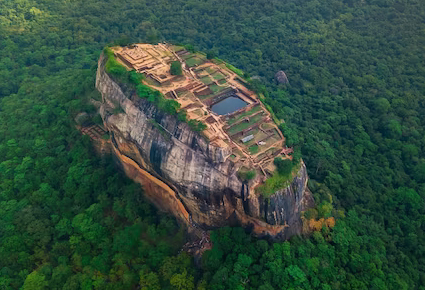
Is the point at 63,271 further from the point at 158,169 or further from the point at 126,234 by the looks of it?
the point at 158,169

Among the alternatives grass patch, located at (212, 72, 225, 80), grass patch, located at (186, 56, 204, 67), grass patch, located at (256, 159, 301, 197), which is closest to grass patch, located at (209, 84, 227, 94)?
grass patch, located at (212, 72, 225, 80)

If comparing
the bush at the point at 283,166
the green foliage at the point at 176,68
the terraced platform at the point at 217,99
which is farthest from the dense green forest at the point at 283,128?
the green foliage at the point at 176,68

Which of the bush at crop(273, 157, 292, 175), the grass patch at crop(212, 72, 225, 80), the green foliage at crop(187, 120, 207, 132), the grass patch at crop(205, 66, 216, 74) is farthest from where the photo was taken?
the grass patch at crop(205, 66, 216, 74)

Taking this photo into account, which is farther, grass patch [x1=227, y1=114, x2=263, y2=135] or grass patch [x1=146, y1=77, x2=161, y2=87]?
grass patch [x1=146, y1=77, x2=161, y2=87]

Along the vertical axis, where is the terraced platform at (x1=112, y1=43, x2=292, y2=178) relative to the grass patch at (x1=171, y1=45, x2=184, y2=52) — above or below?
below

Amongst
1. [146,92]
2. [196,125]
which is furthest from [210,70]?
[196,125]

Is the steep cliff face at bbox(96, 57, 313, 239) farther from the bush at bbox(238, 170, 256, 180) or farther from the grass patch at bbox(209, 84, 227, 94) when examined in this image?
the grass patch at bbox(209, 84, 227, 94)

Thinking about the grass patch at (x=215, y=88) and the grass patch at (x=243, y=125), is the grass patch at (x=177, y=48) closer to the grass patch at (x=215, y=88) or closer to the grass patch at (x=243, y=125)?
the grass patch at (x=215, y=88)
